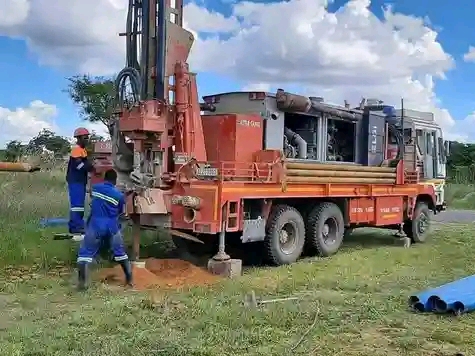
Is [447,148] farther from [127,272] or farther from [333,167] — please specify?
[127,272]

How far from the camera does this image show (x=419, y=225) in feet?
49.0

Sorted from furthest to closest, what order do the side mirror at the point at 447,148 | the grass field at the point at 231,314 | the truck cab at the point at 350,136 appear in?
the side mirror at the point at 447,148 < the truck cab at the point at 350,136 < the grass field at the point at 231,314

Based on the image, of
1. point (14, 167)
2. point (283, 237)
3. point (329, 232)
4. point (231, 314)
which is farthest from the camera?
point (329, 232)

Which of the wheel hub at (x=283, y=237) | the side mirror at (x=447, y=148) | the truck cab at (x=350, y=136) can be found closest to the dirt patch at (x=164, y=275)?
the wheel hub at (x=283, y=237)

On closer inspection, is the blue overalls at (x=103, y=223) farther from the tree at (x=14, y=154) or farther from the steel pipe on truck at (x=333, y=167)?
the tree at (x=14, y=154)

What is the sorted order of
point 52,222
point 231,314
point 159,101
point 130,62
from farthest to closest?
point 52,222, point 130,62, point 159,101, point 231,314

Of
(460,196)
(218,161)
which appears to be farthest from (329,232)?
(460,196)

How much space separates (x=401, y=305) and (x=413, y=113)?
8526 millimetres

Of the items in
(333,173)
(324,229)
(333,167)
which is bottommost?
(324,229)

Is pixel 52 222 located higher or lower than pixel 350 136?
lower

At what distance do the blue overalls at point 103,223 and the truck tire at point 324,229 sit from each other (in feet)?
13.4

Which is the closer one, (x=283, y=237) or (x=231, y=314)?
(x=231, y=314)

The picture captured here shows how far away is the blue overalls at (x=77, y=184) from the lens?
34.1 ft

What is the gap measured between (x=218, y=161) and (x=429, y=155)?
7.13 meters
